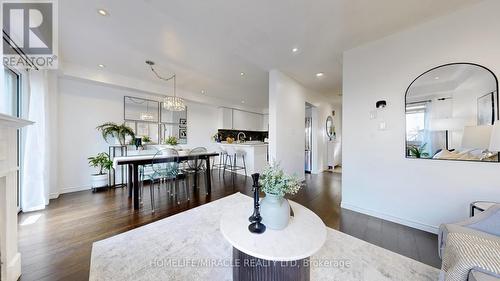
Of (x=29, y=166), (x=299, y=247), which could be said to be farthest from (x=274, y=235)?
(x=29, y=166)

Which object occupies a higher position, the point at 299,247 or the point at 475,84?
the point at 475,84

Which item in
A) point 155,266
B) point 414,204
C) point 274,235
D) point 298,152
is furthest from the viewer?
point 298,152

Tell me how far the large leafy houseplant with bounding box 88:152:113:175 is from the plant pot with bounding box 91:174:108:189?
128 millimetres

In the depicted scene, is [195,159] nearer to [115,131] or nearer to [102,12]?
[115,131]

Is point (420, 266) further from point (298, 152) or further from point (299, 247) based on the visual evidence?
point (298, 152)

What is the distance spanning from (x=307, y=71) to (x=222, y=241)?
360 centimetres

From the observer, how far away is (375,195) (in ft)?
8.34

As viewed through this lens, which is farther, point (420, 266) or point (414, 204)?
point (414, 204)

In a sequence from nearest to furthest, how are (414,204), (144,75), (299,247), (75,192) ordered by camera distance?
(299,247)
(414,204)
(75,192)
(144,75)

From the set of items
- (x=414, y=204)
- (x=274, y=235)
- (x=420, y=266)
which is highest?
(x=274, y=235)

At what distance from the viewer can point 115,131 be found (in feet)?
12.9

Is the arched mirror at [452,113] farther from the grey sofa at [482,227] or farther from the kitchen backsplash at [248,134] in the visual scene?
the kitchen backsplash at [248,134]

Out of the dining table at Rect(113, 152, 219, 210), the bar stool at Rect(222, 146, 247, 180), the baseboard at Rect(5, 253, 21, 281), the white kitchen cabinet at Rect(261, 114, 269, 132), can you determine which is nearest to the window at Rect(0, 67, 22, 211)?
the dining table at Rect(113, 152, 219, 210)

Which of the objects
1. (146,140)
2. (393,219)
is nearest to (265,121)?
(146,140)
